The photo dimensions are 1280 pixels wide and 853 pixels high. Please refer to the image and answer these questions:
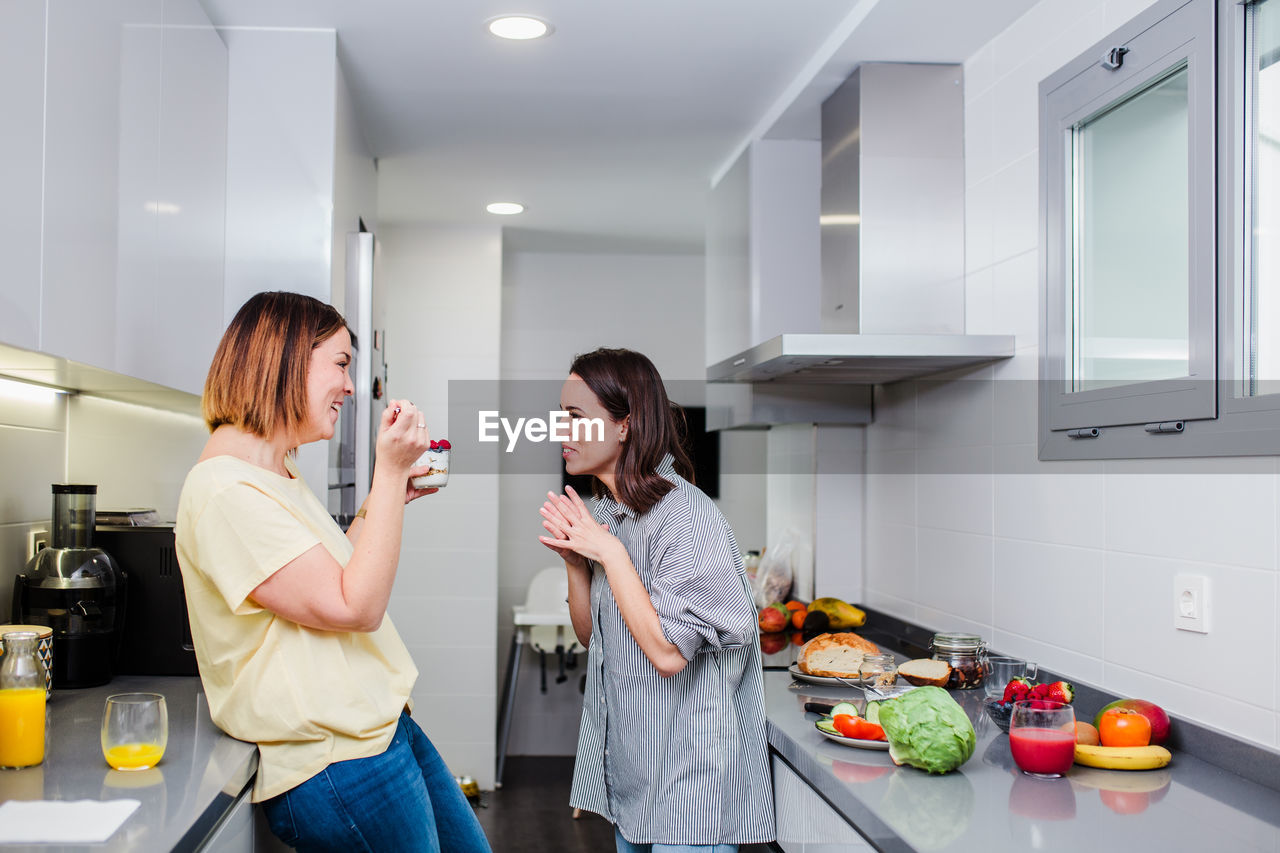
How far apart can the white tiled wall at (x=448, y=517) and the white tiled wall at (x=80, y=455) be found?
1.81 m

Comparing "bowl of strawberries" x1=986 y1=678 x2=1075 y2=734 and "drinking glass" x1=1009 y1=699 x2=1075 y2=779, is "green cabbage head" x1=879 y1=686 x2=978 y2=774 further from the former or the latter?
"bowl of strawberries" x1=986 y1=678 x2=1075 y2=734

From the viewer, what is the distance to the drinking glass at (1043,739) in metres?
1.57

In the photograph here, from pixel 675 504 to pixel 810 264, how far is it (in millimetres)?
1615

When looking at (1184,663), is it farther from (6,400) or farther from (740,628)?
(6,400)

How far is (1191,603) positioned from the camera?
1.70 m

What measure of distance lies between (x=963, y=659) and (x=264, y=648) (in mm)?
1438

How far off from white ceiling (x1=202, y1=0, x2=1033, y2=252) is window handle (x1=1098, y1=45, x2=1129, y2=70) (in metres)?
0.34

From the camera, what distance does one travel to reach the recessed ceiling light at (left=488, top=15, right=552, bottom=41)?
239 cm

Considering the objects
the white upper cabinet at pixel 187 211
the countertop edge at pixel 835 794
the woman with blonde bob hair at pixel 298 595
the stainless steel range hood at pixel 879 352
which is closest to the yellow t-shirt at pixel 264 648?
the woman with blonde bob hair at pixel 298 595

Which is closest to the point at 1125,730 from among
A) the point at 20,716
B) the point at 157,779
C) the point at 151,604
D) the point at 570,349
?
the point at 157,779

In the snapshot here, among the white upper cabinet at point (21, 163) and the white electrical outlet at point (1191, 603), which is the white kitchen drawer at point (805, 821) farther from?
the white upper cabinet at point (21, 163)

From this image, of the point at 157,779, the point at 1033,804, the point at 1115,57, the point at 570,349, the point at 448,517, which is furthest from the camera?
the point at 570,349

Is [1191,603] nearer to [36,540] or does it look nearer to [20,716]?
[20,716]

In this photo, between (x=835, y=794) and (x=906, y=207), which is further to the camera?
(x=906, y=207)
